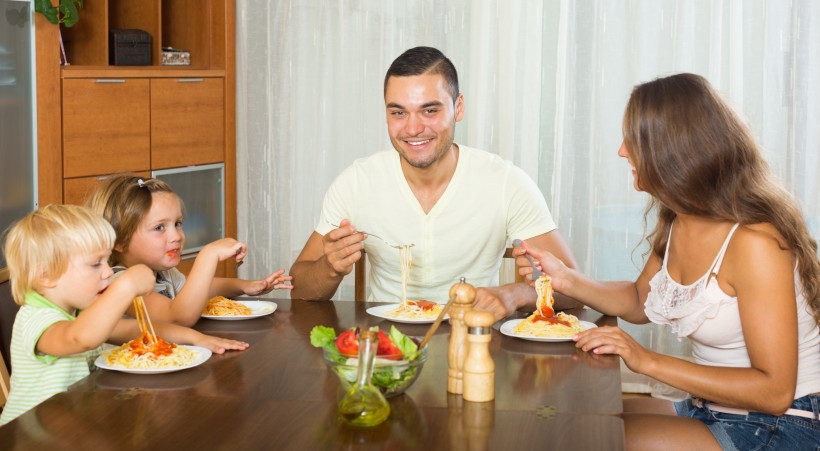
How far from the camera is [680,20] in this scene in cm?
437

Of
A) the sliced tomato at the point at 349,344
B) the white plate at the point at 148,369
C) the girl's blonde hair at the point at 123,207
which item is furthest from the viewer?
the girl's blonde hair at the point at 123,207

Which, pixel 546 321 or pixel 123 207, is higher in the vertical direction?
pixel 123 207

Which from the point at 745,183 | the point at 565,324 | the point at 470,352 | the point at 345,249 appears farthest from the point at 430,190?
the point at 470,352

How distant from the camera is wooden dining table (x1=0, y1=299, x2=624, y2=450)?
165 cm

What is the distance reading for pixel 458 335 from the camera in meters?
1.92

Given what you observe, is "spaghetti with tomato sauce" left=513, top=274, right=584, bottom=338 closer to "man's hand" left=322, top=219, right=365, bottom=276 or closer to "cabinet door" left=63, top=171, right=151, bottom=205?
"man's hand" left=322, top=219, right=365, bottom=276

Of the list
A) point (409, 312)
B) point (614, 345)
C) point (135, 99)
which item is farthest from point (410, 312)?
point (135, 99)

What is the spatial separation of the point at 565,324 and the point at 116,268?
1.17 meters

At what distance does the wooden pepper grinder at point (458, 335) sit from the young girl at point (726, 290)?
1.38 ft

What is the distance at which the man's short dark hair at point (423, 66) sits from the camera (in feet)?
10.1

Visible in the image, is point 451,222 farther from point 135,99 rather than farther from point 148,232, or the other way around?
point 135,99

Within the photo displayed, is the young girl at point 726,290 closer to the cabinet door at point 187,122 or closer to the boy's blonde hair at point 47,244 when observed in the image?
the boy's blonde hair at point 47,244

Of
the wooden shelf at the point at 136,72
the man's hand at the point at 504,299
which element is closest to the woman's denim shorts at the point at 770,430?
the man's hand at the point at 504,299

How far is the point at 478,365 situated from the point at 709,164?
739mm
